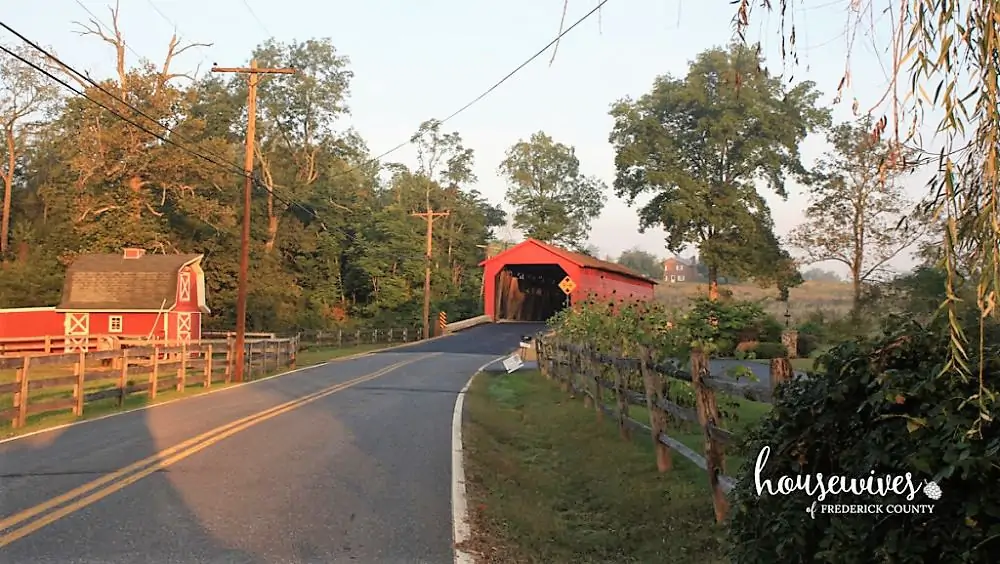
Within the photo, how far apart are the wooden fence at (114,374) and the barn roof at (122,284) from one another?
766 cm

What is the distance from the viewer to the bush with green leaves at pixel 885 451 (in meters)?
2.95

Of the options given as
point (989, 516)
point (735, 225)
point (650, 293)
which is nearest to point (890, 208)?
point (735, 225)

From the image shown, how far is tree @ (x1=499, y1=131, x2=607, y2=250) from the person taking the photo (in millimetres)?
86375

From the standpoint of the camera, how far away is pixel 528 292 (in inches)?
2761

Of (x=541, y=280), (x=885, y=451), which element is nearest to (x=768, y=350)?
(x=885, y=451)

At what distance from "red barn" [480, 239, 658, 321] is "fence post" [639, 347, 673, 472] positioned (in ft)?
124

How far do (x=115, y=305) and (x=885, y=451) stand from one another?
40541 mm

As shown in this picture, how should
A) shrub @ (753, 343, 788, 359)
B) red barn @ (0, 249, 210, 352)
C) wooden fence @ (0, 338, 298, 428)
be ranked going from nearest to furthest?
1. wooden fence @ (0, 338, 298, 428)
2. shrub @ (753, 343, 788, 359)
3. red barn @ (0, 249, 210, 352)

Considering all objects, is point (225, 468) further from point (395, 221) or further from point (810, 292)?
point (395, 221)

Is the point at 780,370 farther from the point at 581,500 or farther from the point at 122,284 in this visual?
the point at 122,284

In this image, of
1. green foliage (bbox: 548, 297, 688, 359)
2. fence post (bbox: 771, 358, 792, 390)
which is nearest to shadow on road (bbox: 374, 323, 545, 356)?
green foliage (bbox: 548, 297, 688, 359)

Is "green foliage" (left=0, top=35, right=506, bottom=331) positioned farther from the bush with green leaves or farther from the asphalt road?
the bush with green leaves

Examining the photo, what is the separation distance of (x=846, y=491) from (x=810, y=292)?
1873 inches

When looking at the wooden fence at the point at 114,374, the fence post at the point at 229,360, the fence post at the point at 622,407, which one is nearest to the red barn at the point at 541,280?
the wooden fence at the point at 114,374
